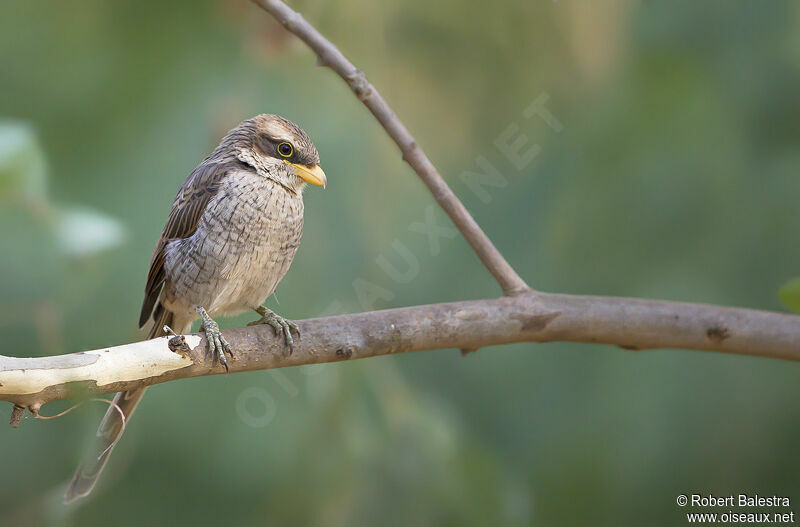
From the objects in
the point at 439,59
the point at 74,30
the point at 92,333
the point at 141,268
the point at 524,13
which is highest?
the point at 524,13

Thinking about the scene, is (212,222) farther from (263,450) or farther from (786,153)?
(786,153)

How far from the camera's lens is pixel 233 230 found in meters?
2.06

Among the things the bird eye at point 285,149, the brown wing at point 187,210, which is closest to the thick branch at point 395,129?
the bird eye at point 285,149

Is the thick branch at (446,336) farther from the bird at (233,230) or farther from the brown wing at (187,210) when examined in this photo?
the brown wing at (187,210)

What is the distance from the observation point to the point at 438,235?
361cm

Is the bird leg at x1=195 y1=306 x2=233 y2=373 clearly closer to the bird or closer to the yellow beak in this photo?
the bird

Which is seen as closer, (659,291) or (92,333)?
(92,333)

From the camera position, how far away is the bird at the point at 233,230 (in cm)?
201

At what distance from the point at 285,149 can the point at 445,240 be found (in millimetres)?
1809

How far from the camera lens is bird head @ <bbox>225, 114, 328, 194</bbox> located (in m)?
1.96

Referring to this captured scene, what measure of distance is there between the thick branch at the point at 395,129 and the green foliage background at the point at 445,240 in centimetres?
21

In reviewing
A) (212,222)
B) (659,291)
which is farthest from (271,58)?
(659,291)

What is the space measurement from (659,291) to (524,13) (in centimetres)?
140

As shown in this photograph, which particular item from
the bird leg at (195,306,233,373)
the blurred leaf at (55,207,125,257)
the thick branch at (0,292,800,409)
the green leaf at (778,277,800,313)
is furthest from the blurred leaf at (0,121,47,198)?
the green leaf at (778,277,800,313)
